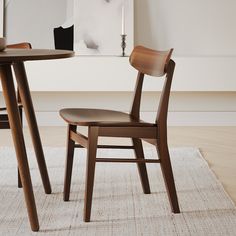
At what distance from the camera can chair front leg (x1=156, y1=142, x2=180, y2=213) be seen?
9.20ft

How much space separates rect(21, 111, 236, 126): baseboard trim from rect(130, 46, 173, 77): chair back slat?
2.75 meters

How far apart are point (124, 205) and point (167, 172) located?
31 centimetres

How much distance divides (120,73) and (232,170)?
1866 millimetres

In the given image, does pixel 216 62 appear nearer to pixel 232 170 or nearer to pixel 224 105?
pixel 224 105

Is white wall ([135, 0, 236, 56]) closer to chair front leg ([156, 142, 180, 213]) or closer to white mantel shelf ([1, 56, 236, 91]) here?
white mantel shelf ([1, 56, 236, 91])

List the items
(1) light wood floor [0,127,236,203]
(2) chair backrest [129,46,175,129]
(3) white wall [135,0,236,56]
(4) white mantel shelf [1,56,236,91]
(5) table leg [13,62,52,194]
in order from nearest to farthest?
(2) chair backrest [129,46,175,129] < (5) table leg [13,62,52,194] < (1) light wood floor [0,127,236,203] < (4) white mantel shelf [1,56,236,91] < (3) white wall [135,0,236,56]

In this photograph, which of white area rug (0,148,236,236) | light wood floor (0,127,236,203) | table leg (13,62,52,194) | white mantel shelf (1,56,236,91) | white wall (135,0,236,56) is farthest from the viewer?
white wall (135,0,236,56)

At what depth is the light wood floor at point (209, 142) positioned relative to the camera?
3.78 m

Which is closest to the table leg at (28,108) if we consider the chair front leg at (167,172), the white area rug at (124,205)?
the white area rug at (124,205)

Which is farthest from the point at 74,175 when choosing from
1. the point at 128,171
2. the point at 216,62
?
the point at 216,62

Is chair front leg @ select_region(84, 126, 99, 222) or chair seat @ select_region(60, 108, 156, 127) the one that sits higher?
chair seat @ select_region(60, 108, 156, 127)

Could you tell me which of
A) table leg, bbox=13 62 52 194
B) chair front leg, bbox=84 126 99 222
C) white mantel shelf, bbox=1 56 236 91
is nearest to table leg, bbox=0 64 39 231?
chair front leg, bbox=84 126 99 222

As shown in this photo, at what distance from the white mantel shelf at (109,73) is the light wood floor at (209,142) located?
0.40 meters

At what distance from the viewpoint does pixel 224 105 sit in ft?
19.3
